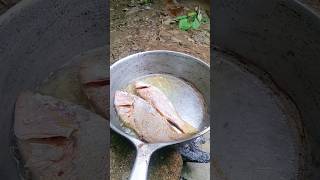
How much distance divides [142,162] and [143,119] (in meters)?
0.20

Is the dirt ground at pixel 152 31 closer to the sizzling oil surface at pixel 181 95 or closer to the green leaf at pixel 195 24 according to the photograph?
the green leaf at pixel 195 24

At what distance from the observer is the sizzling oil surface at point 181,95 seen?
4.35ft

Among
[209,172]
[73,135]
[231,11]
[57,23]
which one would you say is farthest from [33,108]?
[231,11]

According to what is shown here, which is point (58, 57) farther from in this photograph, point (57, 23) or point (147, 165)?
point (147, 165)

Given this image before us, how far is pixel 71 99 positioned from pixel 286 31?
632 mm

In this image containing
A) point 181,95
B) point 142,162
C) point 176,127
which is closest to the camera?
point 142,162

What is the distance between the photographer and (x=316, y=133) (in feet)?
3.99

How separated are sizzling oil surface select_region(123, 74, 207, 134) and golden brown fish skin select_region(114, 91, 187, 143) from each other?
62 millimetres

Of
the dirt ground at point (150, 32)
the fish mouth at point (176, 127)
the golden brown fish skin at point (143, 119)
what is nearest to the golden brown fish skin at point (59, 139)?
the golden brown fish skin at point (143, 119)

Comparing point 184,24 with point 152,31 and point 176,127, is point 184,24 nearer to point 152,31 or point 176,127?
point 152,31

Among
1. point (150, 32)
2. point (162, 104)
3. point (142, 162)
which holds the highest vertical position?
point (150, 32)

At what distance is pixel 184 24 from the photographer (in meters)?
1.57

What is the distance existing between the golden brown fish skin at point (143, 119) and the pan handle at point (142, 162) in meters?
0.08

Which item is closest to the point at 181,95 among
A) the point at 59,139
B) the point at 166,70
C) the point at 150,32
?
the point at 166,70
